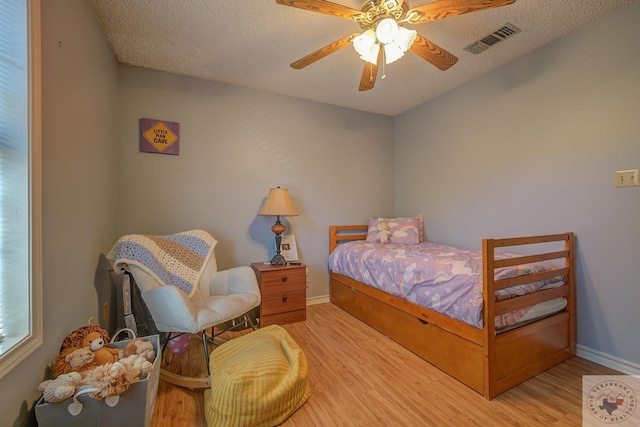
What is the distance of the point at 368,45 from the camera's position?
1.48 m

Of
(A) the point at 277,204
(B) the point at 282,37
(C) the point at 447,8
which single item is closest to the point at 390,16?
(C) the point at 447,8

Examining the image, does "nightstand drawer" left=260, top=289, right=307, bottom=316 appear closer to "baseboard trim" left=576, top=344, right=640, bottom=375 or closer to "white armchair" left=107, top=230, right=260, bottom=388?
"white armchair" left=107, top=230, right=260, bottom=388

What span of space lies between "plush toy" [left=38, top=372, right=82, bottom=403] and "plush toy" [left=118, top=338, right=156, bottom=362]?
0.27m

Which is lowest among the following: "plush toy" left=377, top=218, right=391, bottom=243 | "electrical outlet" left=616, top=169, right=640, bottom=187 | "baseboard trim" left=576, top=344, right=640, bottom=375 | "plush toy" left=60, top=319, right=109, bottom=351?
"baseboard trim" left=576, top=344, right=640, bottom=375

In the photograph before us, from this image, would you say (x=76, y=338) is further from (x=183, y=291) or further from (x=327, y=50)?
(x=327, y=50)

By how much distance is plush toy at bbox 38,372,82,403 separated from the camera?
918 millimetres

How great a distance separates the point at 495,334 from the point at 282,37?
2.40 meters

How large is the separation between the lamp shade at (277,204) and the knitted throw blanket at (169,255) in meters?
0.58

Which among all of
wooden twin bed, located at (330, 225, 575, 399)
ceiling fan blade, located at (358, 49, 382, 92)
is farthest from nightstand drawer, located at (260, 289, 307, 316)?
ceiling fan blade, located at (358, 49, 382, 92)

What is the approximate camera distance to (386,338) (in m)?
2.17

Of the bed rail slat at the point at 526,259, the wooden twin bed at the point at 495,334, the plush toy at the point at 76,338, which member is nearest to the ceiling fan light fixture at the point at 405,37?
the wooden twin bed at the point at 495,334

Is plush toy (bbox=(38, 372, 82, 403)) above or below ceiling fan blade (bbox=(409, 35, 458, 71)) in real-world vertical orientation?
below

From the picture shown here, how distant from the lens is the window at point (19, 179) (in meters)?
0.89

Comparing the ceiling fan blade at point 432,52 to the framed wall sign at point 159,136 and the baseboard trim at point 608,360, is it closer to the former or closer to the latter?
the framed wall sign at point 159,136
